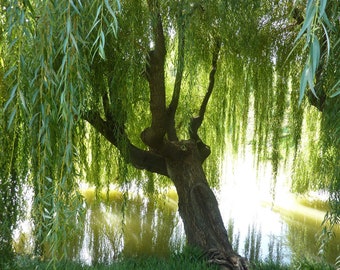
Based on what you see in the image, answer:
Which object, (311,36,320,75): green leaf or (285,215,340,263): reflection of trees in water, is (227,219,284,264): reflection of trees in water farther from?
(311,36,320,75): green leaf

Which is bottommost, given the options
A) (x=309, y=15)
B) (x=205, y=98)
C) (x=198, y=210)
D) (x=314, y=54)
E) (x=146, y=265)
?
(x=146, y=265)

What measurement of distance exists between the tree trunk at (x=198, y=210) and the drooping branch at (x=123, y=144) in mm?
140

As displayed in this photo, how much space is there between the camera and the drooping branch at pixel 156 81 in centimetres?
259

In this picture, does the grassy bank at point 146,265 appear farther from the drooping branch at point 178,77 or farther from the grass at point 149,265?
the drooping branch at point 178,77

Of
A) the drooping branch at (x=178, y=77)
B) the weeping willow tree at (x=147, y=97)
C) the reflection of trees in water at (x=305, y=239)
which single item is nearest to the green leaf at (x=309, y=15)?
the weeping willow tree at (x=147, y=97)

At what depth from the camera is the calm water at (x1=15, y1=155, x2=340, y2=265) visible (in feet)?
15.3

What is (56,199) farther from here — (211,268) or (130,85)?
(211,268)

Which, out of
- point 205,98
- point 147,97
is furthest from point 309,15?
point 205,98

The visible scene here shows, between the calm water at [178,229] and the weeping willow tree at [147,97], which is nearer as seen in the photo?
the weeping willow tree at [147,97]

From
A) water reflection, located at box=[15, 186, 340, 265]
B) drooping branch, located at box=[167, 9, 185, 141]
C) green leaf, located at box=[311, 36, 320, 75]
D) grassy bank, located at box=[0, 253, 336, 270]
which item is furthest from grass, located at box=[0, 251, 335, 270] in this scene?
green leaf, located at box=[311, 36, 320, 75]

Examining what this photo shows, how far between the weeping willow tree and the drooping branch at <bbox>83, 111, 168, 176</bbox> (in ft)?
0.04

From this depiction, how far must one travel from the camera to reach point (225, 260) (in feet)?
9.86

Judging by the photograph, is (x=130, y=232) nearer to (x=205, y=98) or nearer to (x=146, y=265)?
(x=146, y=265)

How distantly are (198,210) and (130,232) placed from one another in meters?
2.33
